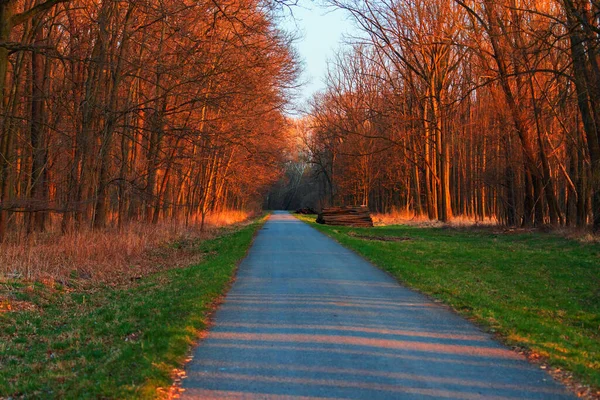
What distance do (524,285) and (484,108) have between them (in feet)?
94.4

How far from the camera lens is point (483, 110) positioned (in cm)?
3872

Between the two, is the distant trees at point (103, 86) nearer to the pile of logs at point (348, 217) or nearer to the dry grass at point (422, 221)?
the dry grass at point (422, 221)

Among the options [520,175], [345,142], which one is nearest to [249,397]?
[520,175]

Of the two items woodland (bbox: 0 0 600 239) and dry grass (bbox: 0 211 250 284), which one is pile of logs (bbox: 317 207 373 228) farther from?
dry grass (bbox: 0 211 250 284)

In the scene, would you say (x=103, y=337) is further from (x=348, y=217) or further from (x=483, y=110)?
(x=483, y=110)

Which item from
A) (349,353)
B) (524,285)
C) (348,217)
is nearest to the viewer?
(349,353)

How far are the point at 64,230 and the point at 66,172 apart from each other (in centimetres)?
579

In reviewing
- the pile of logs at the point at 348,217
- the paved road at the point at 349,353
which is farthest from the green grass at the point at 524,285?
the pile of logs at the point at 348,217

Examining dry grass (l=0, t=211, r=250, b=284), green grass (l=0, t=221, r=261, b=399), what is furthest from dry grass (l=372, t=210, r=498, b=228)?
green grass (l=0, t=221, r=261, b=399)

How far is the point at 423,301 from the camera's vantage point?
9492 mm

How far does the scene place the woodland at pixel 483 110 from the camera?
18.4 metres

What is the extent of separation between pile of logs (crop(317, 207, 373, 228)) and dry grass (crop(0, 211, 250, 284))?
1786 cm

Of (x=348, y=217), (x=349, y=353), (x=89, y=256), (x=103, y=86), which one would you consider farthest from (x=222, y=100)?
(x=348, y=217)

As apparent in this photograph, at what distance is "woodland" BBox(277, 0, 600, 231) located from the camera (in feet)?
60.4
